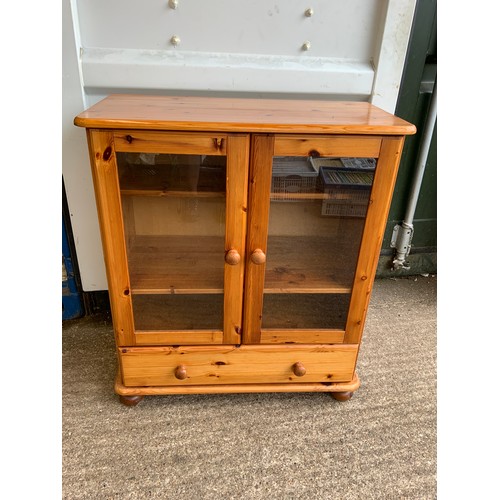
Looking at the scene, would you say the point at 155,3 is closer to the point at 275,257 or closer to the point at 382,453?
the point at 275,257

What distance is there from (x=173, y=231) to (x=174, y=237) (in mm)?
17

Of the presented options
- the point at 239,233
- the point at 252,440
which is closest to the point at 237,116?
the point at 239,233

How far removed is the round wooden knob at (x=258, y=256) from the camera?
101 centimetres

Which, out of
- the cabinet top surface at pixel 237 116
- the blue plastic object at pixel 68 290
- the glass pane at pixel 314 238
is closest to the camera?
the cabinet top surface at pixel 237 116

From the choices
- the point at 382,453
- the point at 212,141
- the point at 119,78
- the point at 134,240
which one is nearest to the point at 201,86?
the point at 119,78

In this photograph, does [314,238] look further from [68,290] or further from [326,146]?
[68,290]

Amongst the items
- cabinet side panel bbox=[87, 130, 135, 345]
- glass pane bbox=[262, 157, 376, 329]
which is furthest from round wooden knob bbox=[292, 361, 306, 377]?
cabinet side panel bbox=[87, 130, 135, 345]

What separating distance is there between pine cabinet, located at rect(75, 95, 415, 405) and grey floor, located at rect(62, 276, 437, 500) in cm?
7

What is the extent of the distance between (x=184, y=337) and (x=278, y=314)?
27 cm

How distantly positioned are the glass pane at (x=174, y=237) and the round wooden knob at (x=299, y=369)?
10.2 inches

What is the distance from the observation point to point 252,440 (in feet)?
3.64

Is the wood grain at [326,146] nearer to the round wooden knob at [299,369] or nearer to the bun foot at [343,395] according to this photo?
the round wooden knob at [299,369]

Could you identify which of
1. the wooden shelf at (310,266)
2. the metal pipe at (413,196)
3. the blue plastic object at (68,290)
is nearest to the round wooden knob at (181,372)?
the wooden shelf at (310,266)

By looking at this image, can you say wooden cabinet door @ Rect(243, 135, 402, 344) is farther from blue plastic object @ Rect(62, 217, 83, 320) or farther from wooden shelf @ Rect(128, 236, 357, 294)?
blue plastic object @ Rect(62, 217, 83, 320)
